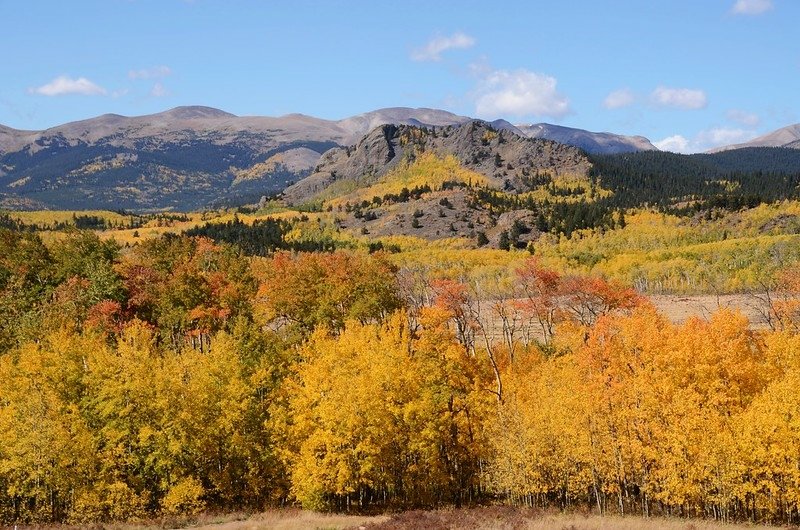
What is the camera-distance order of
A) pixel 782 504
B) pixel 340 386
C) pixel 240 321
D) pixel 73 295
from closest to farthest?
1. pixel 782 504
2. pixel 340 386
3. pixel 240 321
4. pixel 73 295

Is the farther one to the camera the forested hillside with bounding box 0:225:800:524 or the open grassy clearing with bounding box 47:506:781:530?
the forested hillside with bounding box 0:225:800:524

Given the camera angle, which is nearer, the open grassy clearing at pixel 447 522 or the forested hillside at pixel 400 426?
the open grassy clearing at pixel 447 522

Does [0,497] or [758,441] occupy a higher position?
[758,441]

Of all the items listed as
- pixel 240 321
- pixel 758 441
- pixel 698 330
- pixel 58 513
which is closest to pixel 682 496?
pixel 758 441

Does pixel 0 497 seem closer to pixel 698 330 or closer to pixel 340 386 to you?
pixel 340 386

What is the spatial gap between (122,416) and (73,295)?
38.1m

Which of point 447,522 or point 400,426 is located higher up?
point 400,426

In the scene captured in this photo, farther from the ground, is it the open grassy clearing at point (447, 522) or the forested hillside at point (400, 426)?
the forested hillside at point (400, 426)

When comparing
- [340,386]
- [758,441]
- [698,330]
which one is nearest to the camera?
[758,441]

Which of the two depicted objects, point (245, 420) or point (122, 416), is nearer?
point (122, 416)

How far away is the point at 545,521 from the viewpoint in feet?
146


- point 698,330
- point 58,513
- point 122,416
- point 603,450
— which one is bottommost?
point 58,513

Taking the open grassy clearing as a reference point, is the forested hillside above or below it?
above

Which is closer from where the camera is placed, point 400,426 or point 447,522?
point 447,522
